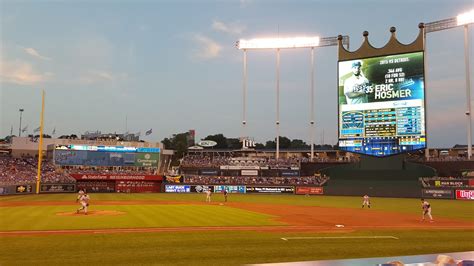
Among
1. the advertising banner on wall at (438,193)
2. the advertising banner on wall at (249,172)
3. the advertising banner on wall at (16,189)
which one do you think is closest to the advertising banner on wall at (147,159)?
the advertising banner on wall at (249,172)

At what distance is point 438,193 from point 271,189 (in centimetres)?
2491

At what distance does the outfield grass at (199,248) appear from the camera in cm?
1308

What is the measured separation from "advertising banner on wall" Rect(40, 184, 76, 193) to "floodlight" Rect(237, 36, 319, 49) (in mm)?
39943

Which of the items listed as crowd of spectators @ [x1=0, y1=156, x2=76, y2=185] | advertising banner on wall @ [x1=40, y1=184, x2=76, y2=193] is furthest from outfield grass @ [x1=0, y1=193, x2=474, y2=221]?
crowd of spectators @ [x1=0, y1=156, x2=76, y2=185]

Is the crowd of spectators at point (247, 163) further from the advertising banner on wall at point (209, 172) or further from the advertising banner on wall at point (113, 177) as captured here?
the advertising banner on wall at point (113, 177)

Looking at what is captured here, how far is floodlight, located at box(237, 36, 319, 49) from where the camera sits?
69188 mm

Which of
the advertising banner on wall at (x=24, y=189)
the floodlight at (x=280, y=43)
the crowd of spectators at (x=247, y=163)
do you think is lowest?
the advertising banner on wall at (x=24, y=189)

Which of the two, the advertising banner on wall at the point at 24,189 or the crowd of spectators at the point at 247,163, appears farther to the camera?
the crowd of spectators at the point at 247,163

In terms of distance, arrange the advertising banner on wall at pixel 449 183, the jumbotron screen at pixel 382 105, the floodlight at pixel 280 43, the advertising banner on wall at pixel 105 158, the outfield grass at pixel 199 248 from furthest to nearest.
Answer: the advertising banner on wall at pixel 105 158
the floodlight at pixel 280 43
the advertising banner on wall at pixel 449 183
the jumbotron screen at pixel 382 105
the outfield grass at pixel 199 248

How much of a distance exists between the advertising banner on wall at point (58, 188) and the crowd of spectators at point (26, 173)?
55cm

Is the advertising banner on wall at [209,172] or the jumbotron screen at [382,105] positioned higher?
the jumbotron screen at [382,105]

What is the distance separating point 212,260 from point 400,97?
43.6m

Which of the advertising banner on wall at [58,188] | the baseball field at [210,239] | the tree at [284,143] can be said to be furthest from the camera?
the tree at [284,143]

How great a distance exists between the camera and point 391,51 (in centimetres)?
5084
